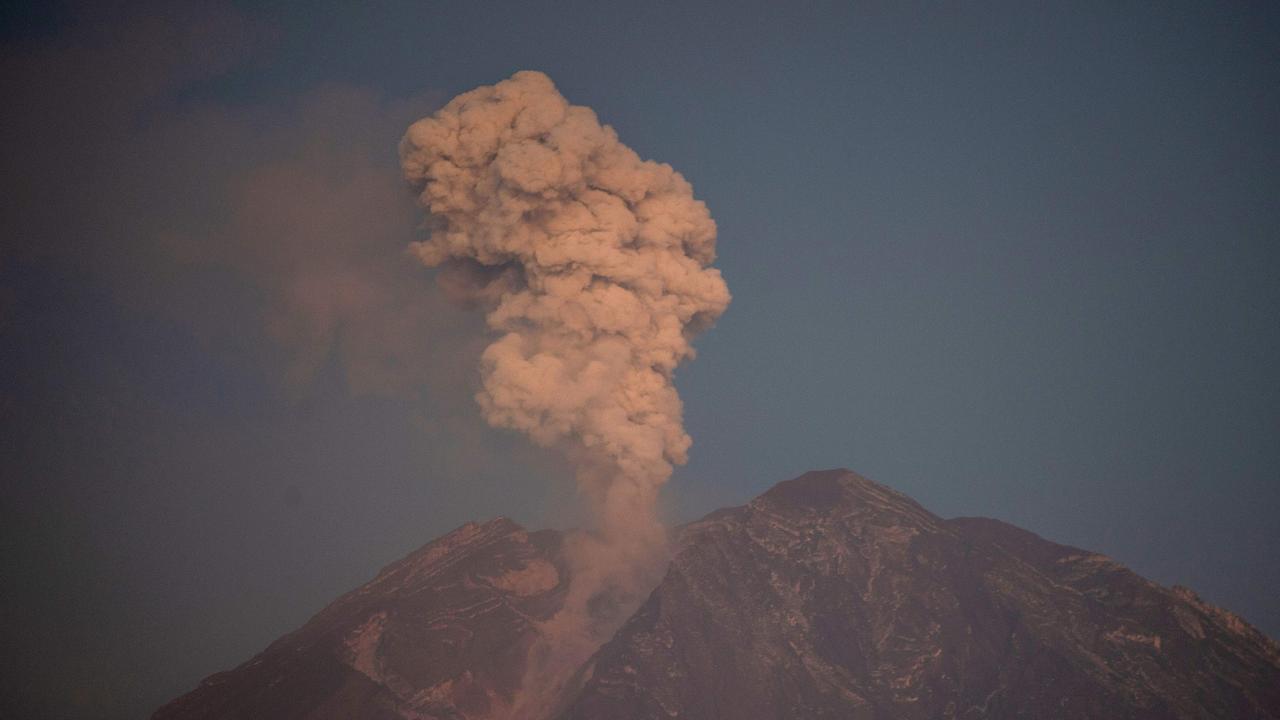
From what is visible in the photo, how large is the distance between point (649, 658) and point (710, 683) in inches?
123

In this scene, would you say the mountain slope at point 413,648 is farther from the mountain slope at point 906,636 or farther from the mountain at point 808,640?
the mountain slope at point 906,636

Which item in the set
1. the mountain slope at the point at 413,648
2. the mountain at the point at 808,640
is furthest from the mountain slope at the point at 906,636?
the mountain slope at the point at 413,648

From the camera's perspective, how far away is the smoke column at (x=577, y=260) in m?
46.8

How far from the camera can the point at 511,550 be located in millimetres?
52625

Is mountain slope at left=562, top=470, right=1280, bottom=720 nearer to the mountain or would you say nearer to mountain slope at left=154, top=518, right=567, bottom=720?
the mountain

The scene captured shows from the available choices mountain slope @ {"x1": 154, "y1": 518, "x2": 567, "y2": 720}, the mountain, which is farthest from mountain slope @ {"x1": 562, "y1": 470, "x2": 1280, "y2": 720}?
mountain slope @ {"x1": 154, "y1": 518, "x2": 567, "y2": 720}

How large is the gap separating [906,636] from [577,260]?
25764mm

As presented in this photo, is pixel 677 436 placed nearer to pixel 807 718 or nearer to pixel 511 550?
pixel 511 550

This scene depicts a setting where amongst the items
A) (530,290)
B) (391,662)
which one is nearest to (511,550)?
(391,662)

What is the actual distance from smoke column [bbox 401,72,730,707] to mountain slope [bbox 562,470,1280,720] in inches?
250

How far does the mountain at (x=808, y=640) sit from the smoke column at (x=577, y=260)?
4916 millimetres

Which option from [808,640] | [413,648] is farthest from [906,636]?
[413,648]

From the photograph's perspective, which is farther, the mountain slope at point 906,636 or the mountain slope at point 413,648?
the mountain slope at point 906,636

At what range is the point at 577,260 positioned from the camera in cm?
4716
